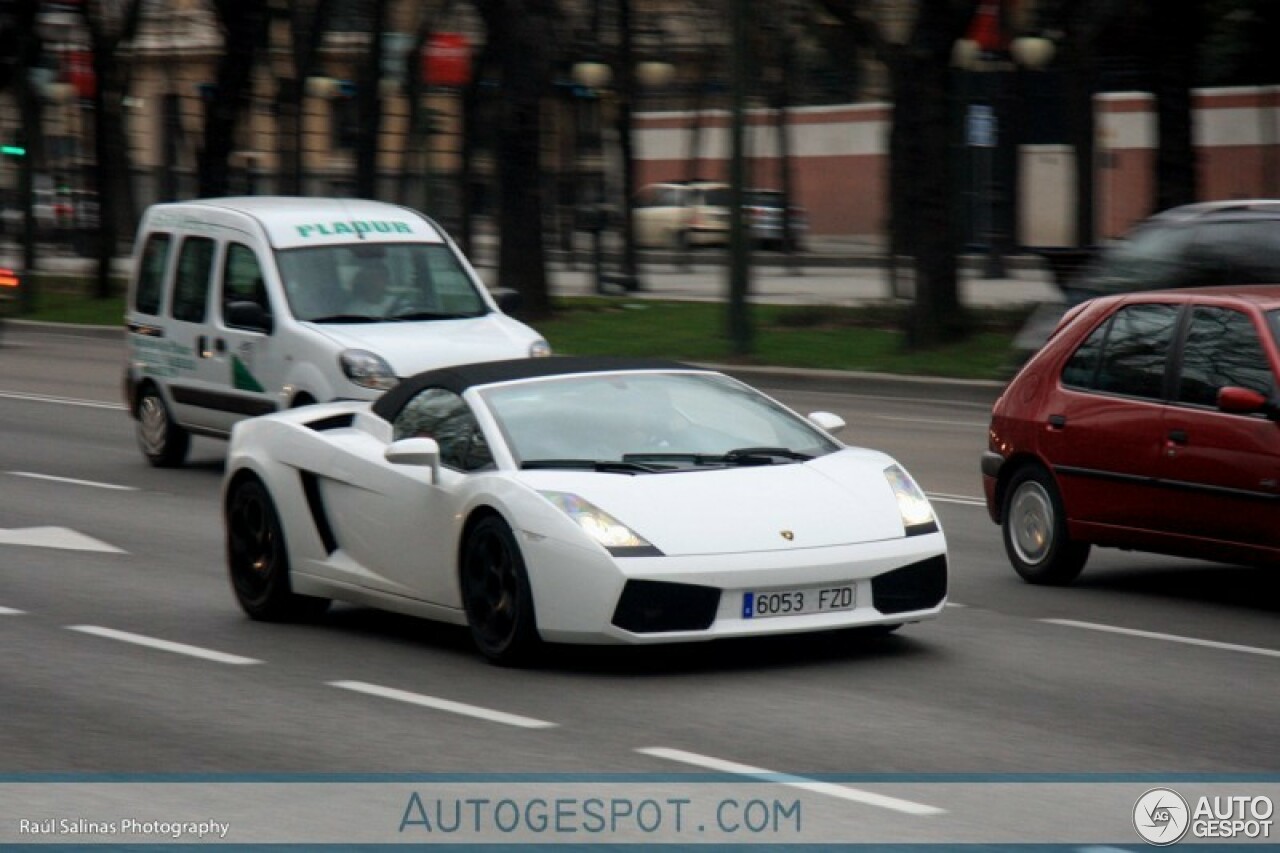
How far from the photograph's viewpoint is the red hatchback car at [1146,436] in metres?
10.3

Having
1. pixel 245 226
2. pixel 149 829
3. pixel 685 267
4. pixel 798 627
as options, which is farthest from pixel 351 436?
pixel 685 267

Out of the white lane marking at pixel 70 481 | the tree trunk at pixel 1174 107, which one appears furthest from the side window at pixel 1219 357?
the tree trunk at pixel 1174 107

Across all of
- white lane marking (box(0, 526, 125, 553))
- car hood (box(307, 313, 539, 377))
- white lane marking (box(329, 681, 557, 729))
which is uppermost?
car hood (box(307, 313, 539, 377))

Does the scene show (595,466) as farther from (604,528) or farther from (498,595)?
(498,595)

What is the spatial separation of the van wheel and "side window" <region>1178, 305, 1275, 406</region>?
344 inches

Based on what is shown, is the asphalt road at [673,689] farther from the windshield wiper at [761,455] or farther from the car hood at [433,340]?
the car hood at [433,340]

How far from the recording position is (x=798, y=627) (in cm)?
880

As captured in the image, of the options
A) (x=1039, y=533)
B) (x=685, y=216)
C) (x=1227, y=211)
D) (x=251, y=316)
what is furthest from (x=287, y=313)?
(x=685, y=216)

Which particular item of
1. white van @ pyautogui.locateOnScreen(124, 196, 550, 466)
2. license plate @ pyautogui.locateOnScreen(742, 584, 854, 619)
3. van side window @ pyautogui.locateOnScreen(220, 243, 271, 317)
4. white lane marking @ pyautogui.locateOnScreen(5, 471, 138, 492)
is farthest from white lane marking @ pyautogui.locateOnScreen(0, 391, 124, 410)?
license plate @ pyautogui.locateOnScreen(742, 584, 854, 619)

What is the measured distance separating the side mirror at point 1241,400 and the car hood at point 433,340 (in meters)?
6.13

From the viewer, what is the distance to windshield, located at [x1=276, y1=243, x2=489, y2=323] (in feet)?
54.0

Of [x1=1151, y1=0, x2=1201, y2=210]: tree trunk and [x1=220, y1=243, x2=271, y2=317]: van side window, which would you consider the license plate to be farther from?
[x1=1151, y1=0, x2=1201, y2=210]: tree trunk

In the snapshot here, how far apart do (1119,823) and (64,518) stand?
30.8ft

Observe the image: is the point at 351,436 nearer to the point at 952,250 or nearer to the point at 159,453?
the point at 159,453
